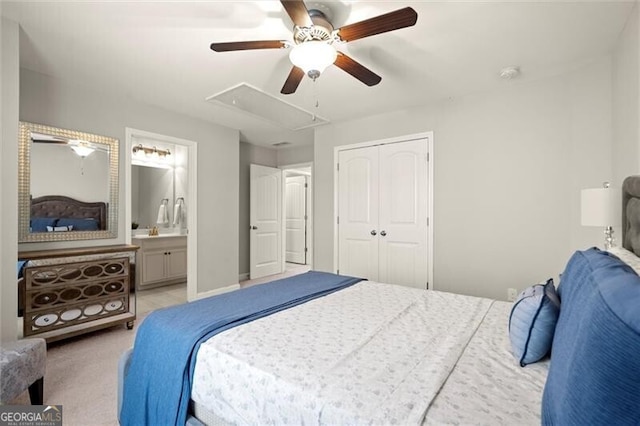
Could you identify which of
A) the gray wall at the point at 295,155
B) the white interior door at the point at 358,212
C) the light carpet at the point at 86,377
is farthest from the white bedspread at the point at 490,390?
the gray wall at the point at 295,155

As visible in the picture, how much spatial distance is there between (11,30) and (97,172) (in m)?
1.40

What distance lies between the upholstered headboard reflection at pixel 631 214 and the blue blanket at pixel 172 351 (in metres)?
1.87

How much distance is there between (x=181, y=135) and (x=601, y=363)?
13.7 feet

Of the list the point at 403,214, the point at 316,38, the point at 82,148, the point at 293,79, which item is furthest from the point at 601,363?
the point at 82,148

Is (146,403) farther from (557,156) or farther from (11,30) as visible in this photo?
(557,156)

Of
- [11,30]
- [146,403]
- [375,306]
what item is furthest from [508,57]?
[11,30]

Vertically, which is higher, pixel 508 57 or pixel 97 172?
pixel 508 57

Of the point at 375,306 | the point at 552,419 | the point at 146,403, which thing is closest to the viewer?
the point at 552,419

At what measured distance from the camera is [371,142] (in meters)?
3.90

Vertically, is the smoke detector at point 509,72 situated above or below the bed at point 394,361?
above

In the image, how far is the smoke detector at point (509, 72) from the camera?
2605mm

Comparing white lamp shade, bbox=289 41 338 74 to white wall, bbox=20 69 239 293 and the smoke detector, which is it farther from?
white wall, bbox=20 69 239 293

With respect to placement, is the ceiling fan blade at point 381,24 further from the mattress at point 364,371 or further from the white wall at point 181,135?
the white wall at point 181,135

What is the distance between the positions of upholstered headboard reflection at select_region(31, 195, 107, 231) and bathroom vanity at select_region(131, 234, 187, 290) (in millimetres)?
1245
